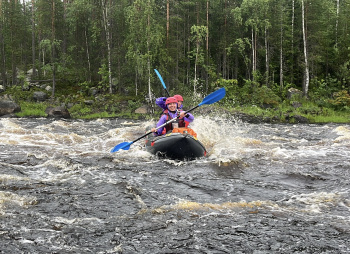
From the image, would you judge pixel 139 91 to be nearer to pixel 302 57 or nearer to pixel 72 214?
pixel 302 57

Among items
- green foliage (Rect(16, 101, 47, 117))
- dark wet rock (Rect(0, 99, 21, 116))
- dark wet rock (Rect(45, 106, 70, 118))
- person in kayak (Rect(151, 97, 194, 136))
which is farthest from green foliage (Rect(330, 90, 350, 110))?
dark wet rock (Rect(0, 99, 21, 116))

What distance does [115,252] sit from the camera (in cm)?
361

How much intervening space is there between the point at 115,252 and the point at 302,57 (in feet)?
82.4

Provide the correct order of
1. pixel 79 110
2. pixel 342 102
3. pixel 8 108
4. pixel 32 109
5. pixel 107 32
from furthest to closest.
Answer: pixel 107 32 < pixel 79 110 < pixel 32 109 < pixel 8 108 < pixel 342 102

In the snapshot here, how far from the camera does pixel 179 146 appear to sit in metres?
7.88

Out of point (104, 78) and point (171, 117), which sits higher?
point (104, 78)

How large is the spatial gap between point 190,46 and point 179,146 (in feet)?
79.8

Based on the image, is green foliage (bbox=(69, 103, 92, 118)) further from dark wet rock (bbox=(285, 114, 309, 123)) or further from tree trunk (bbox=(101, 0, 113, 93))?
dark wet rock (bbox=(285, 114, 309, 123))

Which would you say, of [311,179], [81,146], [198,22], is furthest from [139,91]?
[311,179]

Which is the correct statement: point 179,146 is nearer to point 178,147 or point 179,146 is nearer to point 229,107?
point 178,147

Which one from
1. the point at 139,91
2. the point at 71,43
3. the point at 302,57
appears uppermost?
the point at 71,43

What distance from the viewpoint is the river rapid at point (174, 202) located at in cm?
382

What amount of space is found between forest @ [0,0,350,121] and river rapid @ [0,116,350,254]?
15.1m

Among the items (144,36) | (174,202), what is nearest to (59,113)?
(144,36)
